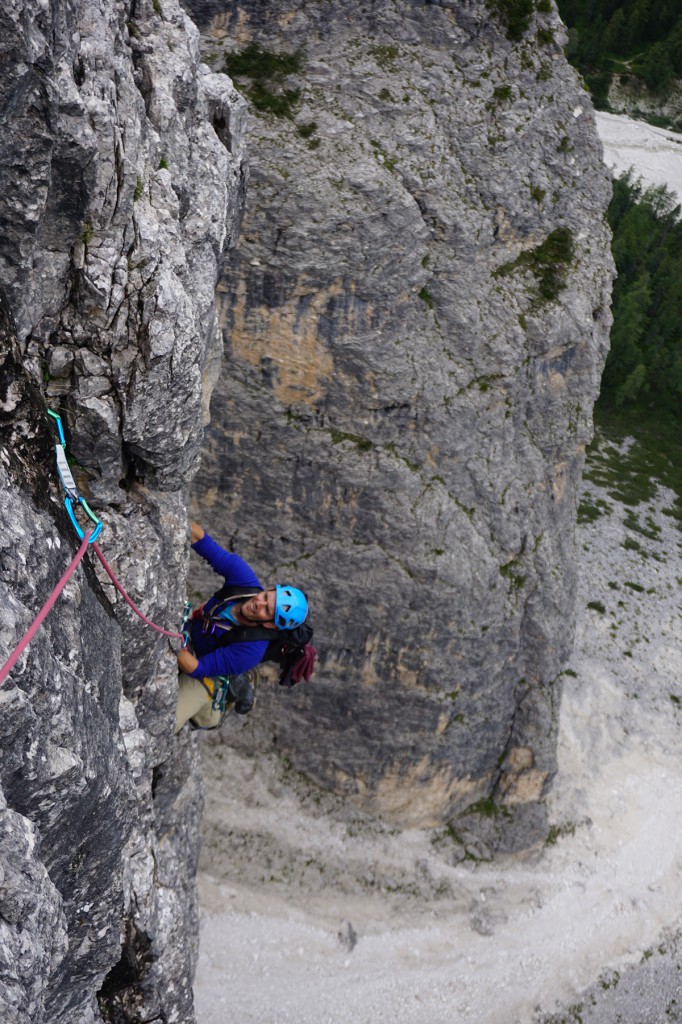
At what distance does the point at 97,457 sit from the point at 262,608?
12.0 ft

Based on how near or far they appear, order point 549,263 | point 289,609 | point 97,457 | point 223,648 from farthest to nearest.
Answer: point 549,263 → point 223,648 → point 289,609 → point 97,457

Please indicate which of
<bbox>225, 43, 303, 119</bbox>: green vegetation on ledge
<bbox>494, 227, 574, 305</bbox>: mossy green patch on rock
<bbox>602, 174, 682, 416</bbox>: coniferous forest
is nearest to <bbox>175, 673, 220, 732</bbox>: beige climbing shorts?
<bbox>225, 43, 303, 119</bbox>: green vegetation on ledge

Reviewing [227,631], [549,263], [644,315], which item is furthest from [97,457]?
[644,315]

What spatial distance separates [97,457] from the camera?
28.1ft

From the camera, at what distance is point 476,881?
2502 cm

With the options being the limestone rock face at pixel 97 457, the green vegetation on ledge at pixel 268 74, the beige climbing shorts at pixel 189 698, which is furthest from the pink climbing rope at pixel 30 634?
the green vegetation on ledge at pixel 268 74

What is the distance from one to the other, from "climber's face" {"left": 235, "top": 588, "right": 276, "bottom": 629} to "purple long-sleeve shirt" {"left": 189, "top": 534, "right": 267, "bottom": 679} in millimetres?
310

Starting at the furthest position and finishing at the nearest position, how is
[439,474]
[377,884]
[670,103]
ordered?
1. [670,103]
2. [377,884]
3. [439,474]

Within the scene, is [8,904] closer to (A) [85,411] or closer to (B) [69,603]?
(B) [69,603]

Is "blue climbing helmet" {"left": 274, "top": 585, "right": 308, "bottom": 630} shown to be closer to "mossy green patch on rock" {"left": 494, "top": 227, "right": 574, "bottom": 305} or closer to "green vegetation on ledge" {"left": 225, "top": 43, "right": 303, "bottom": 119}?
"green vegetation on ledge" {"left": 225, "top": 43, "right": 303, "bottom": 119}

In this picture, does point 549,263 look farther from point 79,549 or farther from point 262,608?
point 79,549

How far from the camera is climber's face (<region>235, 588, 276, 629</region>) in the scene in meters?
11.2

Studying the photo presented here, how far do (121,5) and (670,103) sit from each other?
95.7 metres

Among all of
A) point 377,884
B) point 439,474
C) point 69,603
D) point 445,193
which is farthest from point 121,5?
point 377,884
